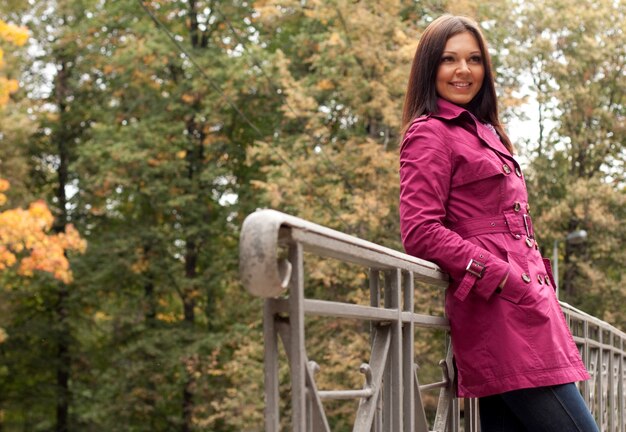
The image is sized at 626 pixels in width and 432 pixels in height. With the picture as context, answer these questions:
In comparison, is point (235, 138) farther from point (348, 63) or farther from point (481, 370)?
point (481, 370)

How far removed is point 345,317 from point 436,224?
0.65 m

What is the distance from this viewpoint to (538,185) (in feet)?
73.2

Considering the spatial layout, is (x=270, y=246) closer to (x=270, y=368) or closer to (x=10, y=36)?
(x=270, y=368)

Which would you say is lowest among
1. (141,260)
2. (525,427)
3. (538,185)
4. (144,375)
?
(525,427)

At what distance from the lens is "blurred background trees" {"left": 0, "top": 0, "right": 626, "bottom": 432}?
21125mm

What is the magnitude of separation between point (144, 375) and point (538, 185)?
30.7 feet

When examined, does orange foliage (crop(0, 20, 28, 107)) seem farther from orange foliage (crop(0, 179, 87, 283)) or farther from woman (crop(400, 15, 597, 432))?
woman (crop(400, 15, 597, 432))

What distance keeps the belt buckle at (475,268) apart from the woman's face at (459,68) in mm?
521

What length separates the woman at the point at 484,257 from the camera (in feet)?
8.23

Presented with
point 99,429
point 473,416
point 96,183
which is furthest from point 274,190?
point 473,416

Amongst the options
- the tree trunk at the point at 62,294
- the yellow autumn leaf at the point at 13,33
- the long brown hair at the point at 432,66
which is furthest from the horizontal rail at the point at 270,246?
the tree trunk at the point at 62,294

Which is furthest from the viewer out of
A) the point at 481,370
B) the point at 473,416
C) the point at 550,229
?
the point at 550,229

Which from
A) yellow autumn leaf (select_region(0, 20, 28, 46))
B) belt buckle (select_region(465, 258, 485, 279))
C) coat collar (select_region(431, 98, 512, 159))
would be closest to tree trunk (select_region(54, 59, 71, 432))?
yellow autumn leaf (select_region(0, 20, 28, 46))

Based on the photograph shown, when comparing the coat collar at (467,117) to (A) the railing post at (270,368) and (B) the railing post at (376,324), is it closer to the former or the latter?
(B) the railing post at (376,324)
